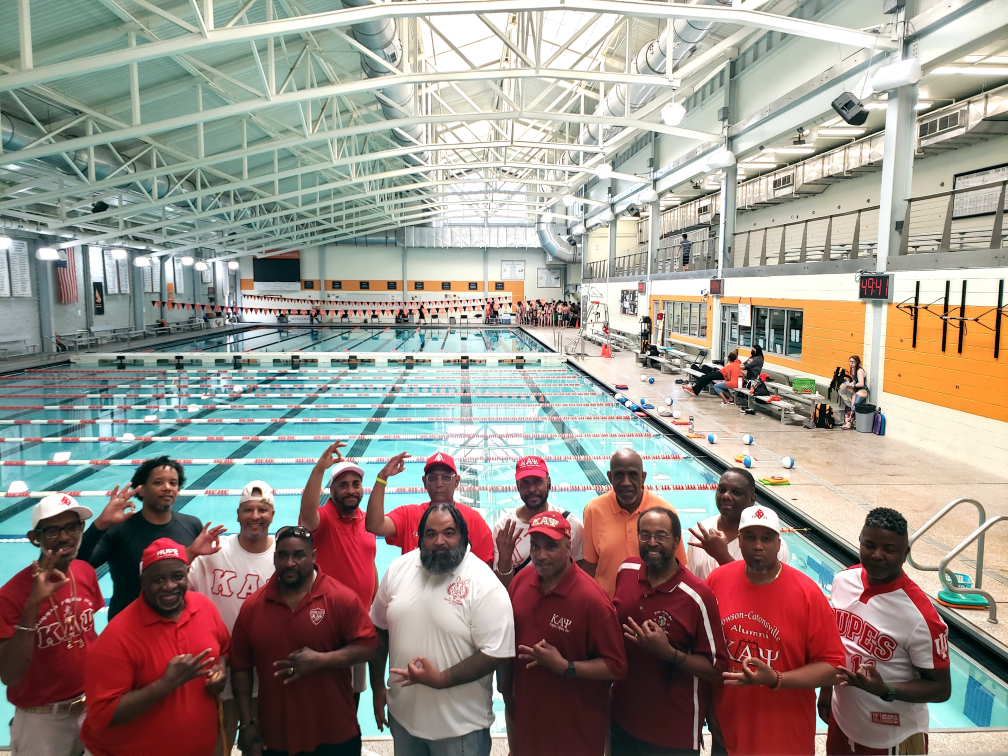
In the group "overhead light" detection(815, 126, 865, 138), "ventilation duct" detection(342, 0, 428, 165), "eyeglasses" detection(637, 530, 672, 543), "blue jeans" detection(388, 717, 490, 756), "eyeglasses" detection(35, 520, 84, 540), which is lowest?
"blue jeans" detection(388, 717, 490, 756)

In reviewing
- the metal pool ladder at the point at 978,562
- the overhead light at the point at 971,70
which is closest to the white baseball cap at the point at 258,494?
the metal pool ladder at the point at 978,562

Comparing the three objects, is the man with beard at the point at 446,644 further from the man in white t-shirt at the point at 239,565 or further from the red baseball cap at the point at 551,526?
the man in white t-shirt at the point at 239,565

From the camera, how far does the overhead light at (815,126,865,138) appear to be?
44.4 feet

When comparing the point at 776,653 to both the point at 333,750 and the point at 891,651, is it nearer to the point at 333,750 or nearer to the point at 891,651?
the point at 891,651

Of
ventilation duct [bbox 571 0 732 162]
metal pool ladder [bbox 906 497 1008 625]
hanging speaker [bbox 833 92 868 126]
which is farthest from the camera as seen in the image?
ventilation duct [bbox 571 0 732 162]

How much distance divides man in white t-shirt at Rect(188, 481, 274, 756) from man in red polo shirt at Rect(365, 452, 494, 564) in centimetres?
49

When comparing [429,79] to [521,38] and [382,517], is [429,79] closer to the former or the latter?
[521,38]

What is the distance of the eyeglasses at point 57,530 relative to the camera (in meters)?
2.25

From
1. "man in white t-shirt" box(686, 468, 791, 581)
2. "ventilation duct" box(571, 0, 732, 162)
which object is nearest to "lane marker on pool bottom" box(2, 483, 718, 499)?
"man in white t-shirt" box(686, 468, 791, 581)

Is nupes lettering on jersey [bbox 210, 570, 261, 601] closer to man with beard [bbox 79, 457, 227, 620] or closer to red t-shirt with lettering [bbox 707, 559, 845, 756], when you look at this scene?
man with beard [bbox 79, 457, 227, 620]

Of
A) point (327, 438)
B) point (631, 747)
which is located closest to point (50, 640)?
point (631, 747)

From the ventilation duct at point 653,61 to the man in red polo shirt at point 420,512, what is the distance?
8073 millimetres

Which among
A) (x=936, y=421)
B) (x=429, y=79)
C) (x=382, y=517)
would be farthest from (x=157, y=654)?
(x=429, y=79)

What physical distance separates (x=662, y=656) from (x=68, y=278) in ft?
77.7
